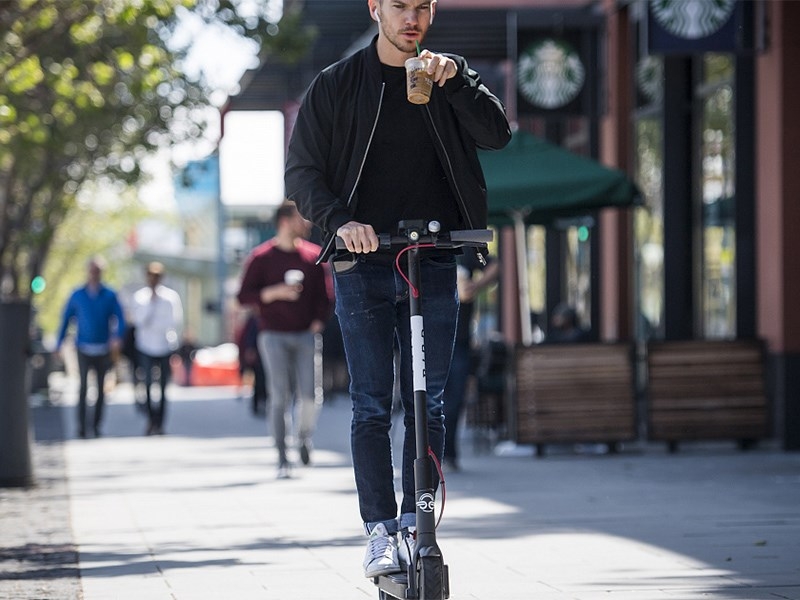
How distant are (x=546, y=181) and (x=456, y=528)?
526 cm

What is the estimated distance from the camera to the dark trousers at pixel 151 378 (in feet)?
62.0

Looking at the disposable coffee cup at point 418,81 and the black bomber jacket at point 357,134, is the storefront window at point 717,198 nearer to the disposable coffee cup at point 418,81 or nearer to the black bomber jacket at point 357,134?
the black bomber jacket at point 357,134

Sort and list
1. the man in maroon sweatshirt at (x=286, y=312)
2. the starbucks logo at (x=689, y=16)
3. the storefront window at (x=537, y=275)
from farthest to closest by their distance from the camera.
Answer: the storefront window at (x=537, y=275)
the starbucks logo at (x=689, y=16)
the man in maroon sweatshirt at (x=286, y=312)

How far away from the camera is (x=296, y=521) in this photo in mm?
9352

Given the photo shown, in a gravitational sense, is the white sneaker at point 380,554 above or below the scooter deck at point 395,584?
above

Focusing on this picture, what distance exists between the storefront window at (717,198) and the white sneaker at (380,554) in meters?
10.2

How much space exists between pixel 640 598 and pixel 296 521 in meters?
3.37

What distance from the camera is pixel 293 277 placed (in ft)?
41.1

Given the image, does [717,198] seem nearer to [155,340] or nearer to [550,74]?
[550,74]

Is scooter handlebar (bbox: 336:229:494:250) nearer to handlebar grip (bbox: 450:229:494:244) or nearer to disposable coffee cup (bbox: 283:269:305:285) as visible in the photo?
handlebar grip (bbox: 450:229:494:244)

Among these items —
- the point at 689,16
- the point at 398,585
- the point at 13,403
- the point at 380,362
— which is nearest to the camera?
the point at 398,585

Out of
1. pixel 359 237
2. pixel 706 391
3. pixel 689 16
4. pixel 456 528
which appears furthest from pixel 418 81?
pixel 706 391

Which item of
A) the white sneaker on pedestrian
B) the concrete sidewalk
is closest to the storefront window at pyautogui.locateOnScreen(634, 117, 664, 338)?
the concrete sidewalk

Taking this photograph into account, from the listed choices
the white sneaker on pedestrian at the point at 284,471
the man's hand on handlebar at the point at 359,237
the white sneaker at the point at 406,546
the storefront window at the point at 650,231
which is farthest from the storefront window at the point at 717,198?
the man's hand on handlebar at the point at 359,237
